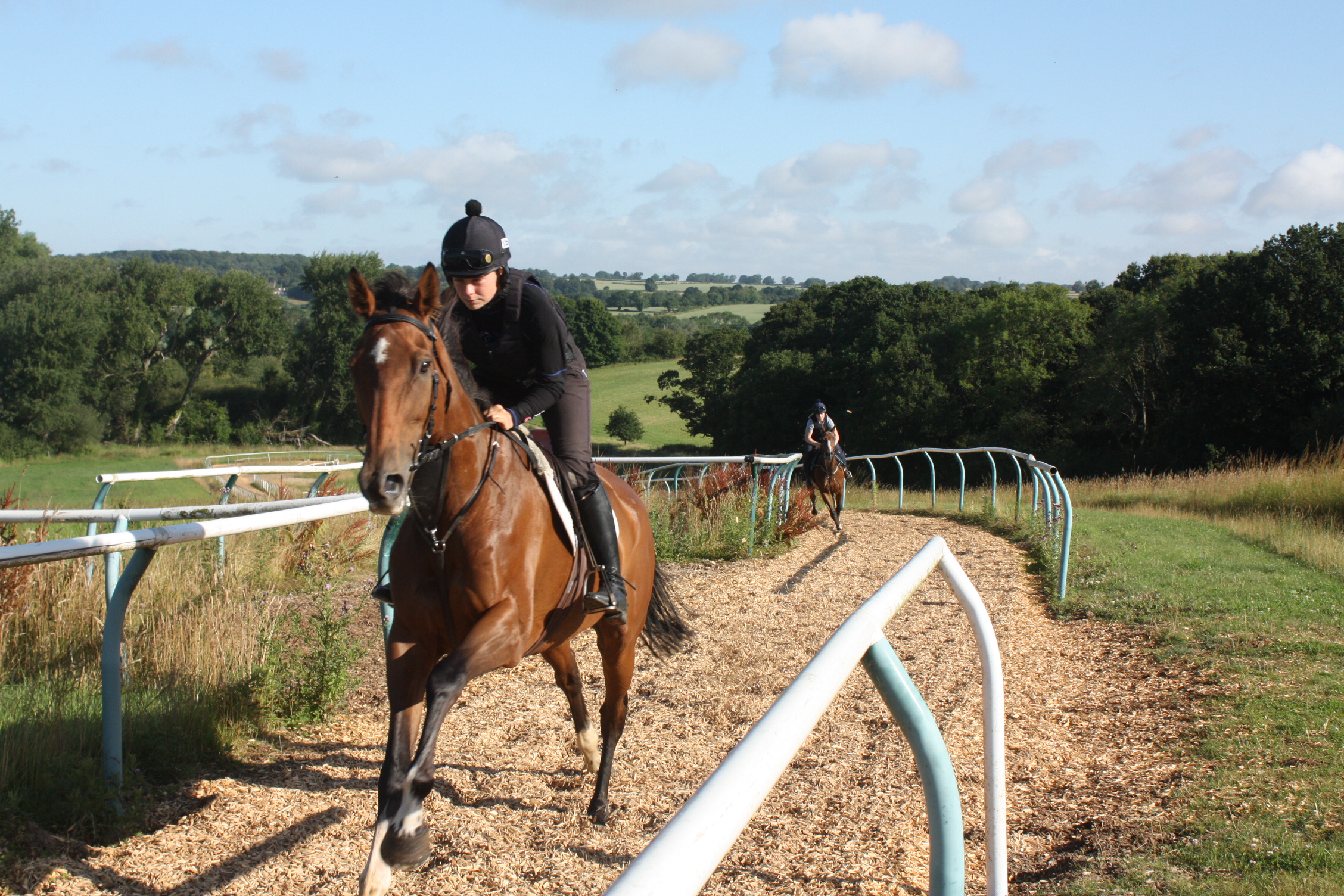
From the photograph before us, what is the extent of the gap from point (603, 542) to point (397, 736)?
1.54 m

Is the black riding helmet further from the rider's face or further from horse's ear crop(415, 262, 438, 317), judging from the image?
horse's ear crop(415, 262, 438, 317)

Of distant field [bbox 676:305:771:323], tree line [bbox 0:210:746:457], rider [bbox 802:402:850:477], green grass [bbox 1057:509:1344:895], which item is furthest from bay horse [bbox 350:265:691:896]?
distant field [bbox 676:305:771:323]

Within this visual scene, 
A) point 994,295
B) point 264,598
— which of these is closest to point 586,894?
point 264,598

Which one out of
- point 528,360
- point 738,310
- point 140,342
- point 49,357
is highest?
point 738,310

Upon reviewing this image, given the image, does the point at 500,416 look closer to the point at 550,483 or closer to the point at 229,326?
the point at 550,483

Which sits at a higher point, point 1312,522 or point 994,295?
point 994,295

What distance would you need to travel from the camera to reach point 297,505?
15.7 ft

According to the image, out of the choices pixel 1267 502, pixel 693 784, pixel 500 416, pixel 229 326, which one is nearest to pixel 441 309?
pixel 500 416

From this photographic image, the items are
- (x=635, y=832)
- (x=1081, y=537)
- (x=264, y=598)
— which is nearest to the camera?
(x=635, y=832)

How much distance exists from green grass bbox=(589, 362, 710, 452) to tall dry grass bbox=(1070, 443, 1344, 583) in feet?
137

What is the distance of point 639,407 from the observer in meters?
69.9

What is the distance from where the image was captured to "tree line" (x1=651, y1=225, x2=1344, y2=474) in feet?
106

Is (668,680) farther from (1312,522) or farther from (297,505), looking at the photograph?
(1312,522)

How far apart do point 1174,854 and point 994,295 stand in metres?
56.0
